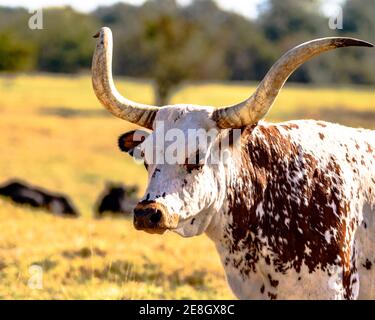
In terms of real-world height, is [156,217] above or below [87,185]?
below

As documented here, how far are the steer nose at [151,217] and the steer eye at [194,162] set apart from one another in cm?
37

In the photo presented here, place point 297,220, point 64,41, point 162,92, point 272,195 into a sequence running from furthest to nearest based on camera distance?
point 64,41 < point 162,92 < point 272,195 < point 297,220

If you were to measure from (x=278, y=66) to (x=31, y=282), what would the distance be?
4956mm

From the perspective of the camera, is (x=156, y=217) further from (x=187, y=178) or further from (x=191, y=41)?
(x=191, y=41)

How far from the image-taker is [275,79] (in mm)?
6039

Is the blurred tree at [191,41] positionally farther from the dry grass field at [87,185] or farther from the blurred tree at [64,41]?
the dry grass field at [87,185]

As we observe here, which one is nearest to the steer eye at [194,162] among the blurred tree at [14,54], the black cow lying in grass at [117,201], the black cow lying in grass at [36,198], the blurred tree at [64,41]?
the black cow lying in grass at [36,198]

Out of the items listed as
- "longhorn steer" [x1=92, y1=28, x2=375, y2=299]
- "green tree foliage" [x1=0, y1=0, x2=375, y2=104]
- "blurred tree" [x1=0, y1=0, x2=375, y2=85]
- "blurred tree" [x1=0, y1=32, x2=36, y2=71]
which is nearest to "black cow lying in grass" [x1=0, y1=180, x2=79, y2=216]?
"longhorn steer" [x1=92, y1=28, x2=375, y2=299]

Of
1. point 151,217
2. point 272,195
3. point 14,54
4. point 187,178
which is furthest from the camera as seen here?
point 14,54

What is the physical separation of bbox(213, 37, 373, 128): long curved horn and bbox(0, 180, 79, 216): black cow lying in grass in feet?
39.7

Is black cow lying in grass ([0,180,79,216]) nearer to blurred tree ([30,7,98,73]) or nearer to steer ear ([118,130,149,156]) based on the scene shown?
steer ear ([118,130,149,156])

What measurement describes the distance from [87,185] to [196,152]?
2582 centimetres

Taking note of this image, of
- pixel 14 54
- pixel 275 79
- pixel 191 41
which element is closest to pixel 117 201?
pixel 275 79
